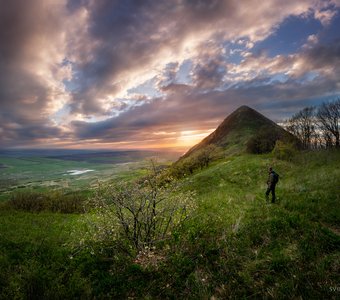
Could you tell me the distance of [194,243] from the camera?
11.5 m

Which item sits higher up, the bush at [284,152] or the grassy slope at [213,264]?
the bush at [284,152]

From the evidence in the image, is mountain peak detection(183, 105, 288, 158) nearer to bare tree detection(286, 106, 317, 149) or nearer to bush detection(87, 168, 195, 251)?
bare tree detection(286, 106, 317, 149)

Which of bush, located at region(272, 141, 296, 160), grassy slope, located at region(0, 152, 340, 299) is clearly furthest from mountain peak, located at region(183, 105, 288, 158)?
grassy slope, located at region(0, 152, 340, 299)

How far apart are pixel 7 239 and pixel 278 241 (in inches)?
670

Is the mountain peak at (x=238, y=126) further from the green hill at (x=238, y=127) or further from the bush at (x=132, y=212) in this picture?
the bush at (x=132, y=212)

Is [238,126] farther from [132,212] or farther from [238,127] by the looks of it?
[132,212]

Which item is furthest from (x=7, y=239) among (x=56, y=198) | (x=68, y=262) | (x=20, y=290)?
(x=56, y=198)

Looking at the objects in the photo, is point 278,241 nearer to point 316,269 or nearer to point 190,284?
point 316,269

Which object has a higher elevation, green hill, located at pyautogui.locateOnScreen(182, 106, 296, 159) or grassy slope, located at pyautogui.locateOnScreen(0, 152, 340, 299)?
green hill, located at pyautogui.locateOnScreen(182, 106, 296, 159)

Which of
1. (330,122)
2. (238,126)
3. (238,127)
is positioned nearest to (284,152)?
(330,122)

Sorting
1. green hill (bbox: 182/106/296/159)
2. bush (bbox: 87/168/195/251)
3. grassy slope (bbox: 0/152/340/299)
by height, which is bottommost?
grassy slope (bbox: 0/152/340/299)

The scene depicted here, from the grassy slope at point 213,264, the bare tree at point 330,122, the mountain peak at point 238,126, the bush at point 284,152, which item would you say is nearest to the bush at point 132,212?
the grassy slope at point 213,264

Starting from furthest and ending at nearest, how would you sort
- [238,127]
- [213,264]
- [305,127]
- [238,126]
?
[238,126]
[238,127]
[305,127]
[213,264]

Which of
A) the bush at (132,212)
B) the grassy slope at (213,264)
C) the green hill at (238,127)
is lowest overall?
the grassy slope at (213,264)
